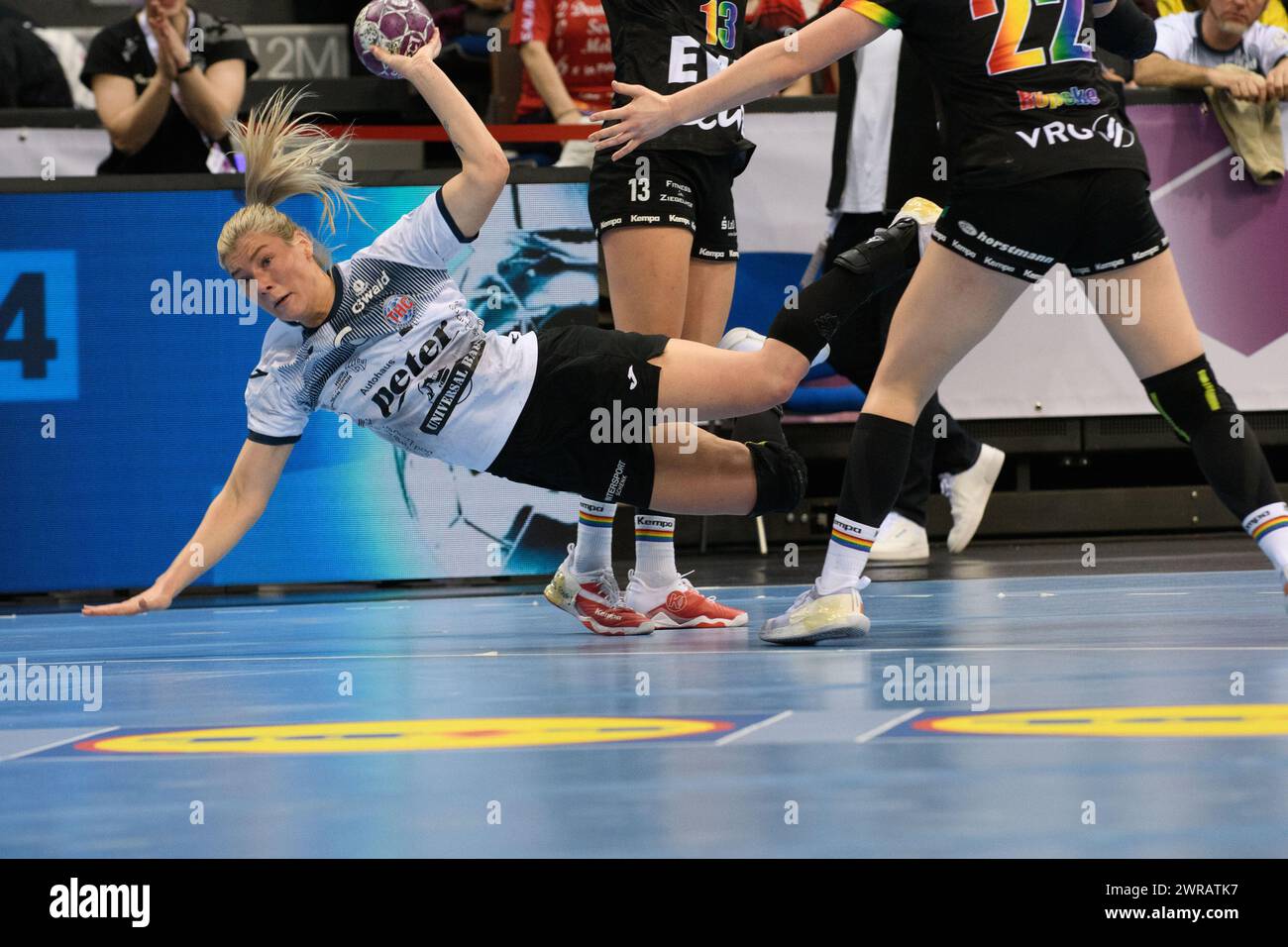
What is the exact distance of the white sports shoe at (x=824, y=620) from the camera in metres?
3.96

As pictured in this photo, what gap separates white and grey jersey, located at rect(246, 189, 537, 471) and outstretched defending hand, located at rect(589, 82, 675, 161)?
564 mm

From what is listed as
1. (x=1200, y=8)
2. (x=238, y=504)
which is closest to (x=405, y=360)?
(x=238, y=504)

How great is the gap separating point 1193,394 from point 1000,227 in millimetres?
631

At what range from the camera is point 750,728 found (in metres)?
2.77

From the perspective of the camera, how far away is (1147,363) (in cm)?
391

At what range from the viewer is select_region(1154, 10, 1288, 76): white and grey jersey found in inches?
286

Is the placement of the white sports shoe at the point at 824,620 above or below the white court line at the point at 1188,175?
below

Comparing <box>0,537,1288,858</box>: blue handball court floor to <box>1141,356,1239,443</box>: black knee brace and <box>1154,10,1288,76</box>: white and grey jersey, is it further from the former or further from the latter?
<box>1154,10,1288,76</box>: white and grey jersey

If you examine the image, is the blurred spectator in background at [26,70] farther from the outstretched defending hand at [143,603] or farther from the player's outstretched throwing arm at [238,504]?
the outstretched defending hand at [143,603]

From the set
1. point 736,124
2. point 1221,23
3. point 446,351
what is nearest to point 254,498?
point 446,351

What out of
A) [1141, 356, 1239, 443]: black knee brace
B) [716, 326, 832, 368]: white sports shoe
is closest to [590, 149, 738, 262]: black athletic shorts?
[716, 326, 832, 368]: white sports shoe

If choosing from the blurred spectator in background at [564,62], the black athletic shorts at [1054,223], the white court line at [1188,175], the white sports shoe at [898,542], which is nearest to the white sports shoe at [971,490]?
the white sports shoe at [898,542]
